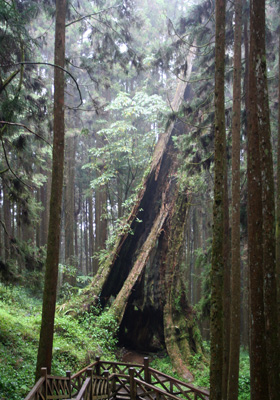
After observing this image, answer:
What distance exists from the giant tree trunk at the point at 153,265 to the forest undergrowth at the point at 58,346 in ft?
4.24

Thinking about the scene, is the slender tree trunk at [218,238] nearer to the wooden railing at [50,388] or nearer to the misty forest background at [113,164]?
the misty forest background at [113,164]

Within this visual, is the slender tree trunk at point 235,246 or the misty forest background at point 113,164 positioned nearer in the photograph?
the slender tree trunk at point 235,246

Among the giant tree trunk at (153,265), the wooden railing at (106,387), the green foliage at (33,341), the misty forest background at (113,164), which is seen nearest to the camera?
the wooden railing at (106,387)

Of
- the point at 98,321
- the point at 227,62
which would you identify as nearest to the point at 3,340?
the point at 98,321

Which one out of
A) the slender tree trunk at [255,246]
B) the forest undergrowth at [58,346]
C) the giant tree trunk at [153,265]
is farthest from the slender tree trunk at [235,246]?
the giant tree trunk at [153,265]

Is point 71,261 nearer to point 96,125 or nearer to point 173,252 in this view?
point 173,252

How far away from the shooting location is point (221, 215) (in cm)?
665

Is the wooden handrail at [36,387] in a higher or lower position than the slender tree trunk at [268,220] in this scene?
lower

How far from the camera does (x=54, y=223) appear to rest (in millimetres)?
8164

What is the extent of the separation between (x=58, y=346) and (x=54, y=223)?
5.25m

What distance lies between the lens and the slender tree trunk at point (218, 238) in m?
Result: 6.16

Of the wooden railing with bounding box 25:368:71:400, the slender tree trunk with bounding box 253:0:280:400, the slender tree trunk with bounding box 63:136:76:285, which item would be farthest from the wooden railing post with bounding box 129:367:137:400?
the slender tree trunk with bounding box 63:136:76:285

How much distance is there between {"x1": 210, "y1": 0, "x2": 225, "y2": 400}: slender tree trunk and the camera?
6160 millimetres

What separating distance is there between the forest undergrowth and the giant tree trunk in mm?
1291
